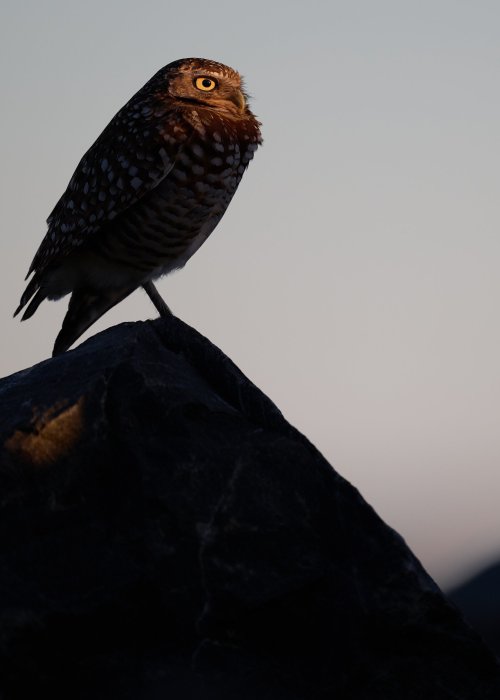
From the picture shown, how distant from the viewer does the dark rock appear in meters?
7.75

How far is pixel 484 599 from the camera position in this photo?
8.57m


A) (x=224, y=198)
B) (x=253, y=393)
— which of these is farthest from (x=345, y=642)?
(x=224, y=198)

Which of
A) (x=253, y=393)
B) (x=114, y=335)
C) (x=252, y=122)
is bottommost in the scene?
(x=253, y=393)

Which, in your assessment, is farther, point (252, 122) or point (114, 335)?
Result: point (252, 122)

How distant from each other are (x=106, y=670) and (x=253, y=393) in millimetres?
1710

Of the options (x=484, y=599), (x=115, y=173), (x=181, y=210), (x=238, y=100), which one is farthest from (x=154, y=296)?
(x=484, y=599)

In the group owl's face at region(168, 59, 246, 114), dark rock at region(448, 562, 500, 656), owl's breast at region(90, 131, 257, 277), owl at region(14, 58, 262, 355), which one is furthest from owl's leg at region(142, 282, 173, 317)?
dark rock at region(448, 562, 500, 656)

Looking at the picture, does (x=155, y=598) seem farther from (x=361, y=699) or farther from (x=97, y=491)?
(x=361, y=699)

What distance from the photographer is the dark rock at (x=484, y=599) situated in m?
7.75

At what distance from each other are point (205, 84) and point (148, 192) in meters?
0.94

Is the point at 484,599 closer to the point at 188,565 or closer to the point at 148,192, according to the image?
the point at 148,192

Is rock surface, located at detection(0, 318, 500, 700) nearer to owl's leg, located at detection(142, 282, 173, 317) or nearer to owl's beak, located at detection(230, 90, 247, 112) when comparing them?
owl's leg, located at detection(142, 282, 173, 317)

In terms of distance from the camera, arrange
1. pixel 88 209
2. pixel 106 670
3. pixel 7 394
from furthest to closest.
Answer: pixel 88 209
pixel 7 394
pixel 106 670

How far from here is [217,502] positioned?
15.7 feet
